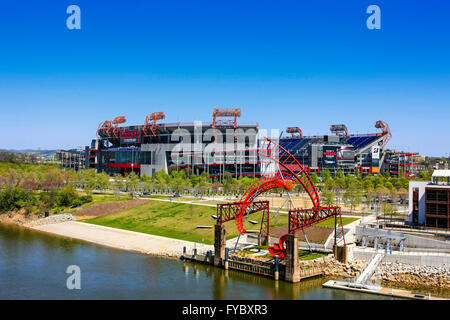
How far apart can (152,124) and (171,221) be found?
7482cm

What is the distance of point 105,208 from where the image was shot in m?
90.5

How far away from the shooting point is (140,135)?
153750mm

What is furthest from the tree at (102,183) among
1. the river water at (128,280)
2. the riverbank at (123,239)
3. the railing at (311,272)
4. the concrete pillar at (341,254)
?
the railing at (311,272)

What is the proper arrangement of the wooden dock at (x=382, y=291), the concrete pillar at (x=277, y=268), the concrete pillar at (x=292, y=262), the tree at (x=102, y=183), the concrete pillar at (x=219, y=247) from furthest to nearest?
the tree at (x=102, y=183)
the concrete pillar at (x=219, y=247)
the concrete pillar at (x=277, y=268)
the concrete pillar at (x=292, y=262)
the wooden dock at (x=382, y=291)

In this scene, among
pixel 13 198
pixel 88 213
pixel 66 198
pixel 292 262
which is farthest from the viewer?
pixel 66 198

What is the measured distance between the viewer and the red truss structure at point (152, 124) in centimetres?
14500

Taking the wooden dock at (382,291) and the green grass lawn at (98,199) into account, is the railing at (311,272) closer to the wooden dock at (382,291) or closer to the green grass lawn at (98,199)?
the wooden dock at (382,291)

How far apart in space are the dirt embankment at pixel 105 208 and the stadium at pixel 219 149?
143 feet

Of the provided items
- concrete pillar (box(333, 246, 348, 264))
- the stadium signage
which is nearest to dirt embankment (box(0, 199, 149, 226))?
concrete pillar (box(333, 246, 348, 264))

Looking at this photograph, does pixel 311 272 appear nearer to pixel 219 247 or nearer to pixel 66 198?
pixel 219 247

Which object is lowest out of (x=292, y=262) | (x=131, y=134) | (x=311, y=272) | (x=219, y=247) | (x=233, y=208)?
(x=311, y=272)

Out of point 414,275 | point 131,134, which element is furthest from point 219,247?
point 131,134

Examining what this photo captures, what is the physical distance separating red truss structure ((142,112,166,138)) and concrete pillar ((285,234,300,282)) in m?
104
